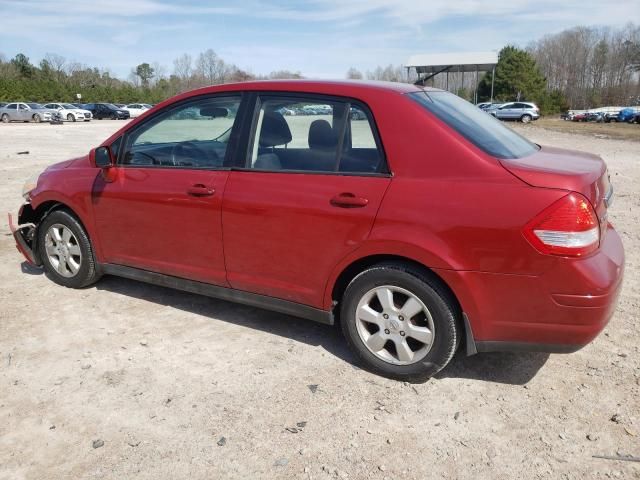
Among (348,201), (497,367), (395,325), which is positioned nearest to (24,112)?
(348,201)

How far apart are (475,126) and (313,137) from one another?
1015mm

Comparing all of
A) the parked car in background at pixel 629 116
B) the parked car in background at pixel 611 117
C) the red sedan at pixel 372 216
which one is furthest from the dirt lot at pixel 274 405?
Answer: the parked car in background at pixel 611 117

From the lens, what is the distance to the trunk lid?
282 cm

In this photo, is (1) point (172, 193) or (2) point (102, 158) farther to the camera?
(2) point (102, 158)

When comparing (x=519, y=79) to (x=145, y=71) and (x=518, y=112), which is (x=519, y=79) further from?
(x=145, y=71)

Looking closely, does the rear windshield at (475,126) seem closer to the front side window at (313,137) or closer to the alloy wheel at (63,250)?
the front side window at (313,137)

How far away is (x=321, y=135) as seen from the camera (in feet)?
11.4

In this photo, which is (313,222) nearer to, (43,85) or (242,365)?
(242,365)

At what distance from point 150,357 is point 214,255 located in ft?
2.64

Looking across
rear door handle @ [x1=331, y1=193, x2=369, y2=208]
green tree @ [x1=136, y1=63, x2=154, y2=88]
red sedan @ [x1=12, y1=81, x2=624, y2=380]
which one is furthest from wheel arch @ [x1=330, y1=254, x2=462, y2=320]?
green tree @ [x1=136, y1=63, x2=154, y2=88]

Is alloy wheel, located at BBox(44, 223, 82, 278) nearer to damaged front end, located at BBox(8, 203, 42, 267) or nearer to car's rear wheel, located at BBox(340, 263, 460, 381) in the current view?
damaged front end, located at BBox(8, 203, 42, 267)

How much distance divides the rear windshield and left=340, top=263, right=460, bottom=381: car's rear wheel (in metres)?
0.84

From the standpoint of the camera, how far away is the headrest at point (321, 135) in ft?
11.2

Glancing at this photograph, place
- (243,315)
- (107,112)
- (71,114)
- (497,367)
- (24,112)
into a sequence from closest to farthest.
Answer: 1. (497,367)
2. (243,315)
3. (24,112)
4. (71,114)
5. (107,112)
